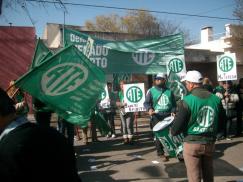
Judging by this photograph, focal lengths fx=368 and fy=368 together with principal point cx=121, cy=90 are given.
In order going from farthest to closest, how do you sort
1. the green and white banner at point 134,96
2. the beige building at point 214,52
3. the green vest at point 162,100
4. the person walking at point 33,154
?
1. the beige building at point 214,52
2. the green and white banner at point 134,96
3. the green vest at point 162,100
4. the person walking at point 33,154

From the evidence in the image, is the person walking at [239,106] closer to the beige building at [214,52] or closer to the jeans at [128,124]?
the jeans at [128,124]

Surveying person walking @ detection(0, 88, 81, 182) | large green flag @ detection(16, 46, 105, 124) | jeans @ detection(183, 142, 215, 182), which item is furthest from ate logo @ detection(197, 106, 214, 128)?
person walking @ detection(0, 88, 81, 182)

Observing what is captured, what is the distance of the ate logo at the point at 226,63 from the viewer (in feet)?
38.5

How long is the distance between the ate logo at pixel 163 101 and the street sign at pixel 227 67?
3.62 m

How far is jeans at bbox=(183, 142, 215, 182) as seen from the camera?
4953 millimetres

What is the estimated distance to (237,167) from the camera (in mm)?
7809

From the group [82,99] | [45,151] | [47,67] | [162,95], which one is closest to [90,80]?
[82,99]

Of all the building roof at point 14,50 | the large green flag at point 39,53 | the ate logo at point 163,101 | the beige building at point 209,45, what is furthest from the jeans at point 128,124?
the beige building at point 209,45

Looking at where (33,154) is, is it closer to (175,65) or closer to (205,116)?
(205,116)

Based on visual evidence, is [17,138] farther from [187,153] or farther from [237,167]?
[237,167]

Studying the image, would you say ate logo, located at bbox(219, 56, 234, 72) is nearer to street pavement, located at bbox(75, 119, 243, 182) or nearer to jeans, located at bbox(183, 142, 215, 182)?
street pavement, located at bbox(75, 119, 243, 182)

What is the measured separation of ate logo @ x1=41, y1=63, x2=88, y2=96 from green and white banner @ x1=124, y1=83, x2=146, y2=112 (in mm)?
4897

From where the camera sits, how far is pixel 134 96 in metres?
11.2

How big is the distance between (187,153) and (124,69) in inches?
249
